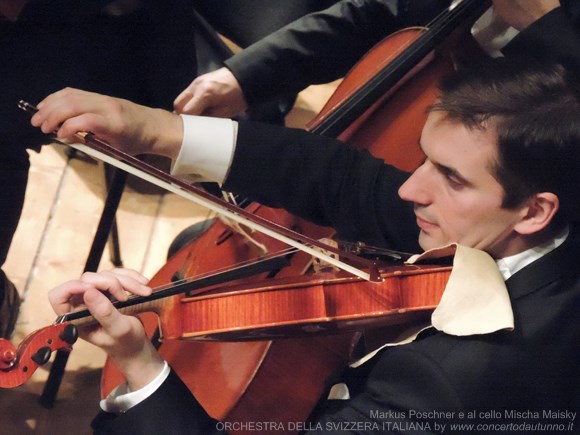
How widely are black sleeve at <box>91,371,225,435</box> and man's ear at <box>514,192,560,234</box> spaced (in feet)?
1.59

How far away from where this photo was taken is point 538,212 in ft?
2.92

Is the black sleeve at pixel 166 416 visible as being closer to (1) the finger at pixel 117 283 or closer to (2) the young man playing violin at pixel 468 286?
(2) the young man playing violin at pixel 468 286

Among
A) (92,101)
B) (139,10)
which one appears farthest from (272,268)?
(139,10)

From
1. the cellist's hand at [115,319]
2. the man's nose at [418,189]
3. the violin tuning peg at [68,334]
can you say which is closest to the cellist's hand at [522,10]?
the man's nose at [418,189]

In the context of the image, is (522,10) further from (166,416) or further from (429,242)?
(166,416)

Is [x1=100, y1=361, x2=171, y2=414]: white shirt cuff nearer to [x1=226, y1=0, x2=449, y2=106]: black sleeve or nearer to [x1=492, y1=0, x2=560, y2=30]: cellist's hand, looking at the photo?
[x1=226, y1=0, x2=449, y2=106]: black sleeve

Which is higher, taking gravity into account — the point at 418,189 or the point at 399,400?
the point at 418,189

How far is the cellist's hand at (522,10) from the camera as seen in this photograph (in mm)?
1225

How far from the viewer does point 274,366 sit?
113 centimetres

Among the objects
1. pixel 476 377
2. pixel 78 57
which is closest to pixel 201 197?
pixel 476 377

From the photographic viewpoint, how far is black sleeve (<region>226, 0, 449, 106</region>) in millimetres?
1391

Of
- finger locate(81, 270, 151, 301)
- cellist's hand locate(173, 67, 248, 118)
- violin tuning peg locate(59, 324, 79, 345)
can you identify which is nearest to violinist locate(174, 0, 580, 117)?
cellist's hand locate(173, 67, 248, 118)

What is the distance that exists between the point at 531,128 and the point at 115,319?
565 millimetres

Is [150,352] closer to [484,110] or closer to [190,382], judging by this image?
[190,382]
